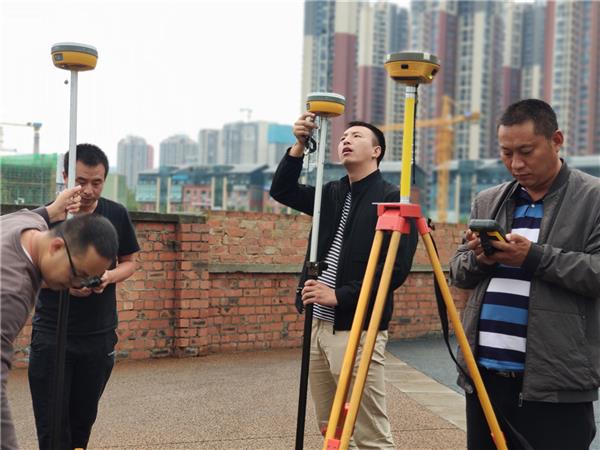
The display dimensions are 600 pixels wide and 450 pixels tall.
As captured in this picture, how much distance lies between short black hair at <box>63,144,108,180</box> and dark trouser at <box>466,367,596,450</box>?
2.02 m

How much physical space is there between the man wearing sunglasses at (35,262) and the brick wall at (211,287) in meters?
4.92

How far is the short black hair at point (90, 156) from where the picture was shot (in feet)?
12.0

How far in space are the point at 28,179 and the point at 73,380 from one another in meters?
4.71

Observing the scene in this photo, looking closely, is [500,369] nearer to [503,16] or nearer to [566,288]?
[566,288]

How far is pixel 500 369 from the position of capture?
9.22ft

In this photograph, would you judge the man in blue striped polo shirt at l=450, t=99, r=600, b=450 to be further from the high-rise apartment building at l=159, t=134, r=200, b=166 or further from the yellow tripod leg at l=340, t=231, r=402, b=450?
the high-rise apartment building at l=159, t=134, r=200, b=166

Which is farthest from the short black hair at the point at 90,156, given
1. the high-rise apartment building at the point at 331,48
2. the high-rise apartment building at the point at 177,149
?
the high-rise apartment building at the point at 177,149

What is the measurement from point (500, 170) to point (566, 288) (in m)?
75.0

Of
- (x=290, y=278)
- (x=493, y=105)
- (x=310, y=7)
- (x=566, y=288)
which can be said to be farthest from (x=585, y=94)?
(x=566, y=288)

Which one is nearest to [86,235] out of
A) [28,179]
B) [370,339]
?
[370,339]

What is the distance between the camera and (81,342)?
139 inches

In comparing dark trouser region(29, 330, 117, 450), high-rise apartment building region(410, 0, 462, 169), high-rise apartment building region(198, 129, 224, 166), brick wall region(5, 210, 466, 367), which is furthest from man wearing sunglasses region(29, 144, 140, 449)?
high-rise apartment building region(198, 129, 224, 166)

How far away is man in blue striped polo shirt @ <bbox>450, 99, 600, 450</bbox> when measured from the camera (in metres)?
2.63

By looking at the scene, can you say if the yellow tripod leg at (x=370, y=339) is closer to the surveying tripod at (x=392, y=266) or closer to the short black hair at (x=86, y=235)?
the surveying tripod at (x=392, y=266)
